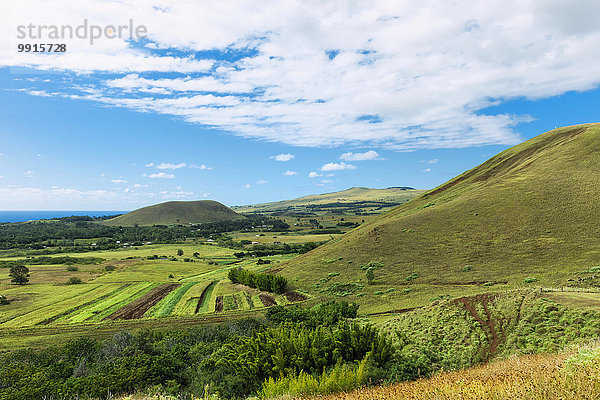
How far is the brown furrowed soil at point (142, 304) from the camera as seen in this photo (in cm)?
6344

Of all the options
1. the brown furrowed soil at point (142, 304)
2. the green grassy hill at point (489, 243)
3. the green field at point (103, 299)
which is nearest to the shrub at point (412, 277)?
the green grassy hill at point (489, 243)

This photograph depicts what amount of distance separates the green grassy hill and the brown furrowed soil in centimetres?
3380

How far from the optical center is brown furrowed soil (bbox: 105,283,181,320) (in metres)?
63.4

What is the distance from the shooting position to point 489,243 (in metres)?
60.6

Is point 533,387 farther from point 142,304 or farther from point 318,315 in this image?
point 142,304

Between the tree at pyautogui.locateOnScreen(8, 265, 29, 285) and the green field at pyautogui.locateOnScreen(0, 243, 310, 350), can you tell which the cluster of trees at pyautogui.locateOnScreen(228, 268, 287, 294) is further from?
the tree at pyautogui.locateOnScreen(8, 265, 29, 285)

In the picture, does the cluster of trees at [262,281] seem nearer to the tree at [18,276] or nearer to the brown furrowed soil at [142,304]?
the brown furrowed soil at [142,304]

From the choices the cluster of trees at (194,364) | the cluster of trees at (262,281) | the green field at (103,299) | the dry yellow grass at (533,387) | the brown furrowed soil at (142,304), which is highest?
the dry yellow grass at (533,387)

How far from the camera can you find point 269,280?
73.1 metres

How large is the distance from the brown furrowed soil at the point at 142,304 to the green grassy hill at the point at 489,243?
1331 inches

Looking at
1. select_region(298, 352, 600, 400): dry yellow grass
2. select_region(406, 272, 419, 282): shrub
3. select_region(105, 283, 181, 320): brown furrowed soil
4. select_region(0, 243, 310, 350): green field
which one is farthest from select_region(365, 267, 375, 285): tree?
select_region(298, 352, 600, 400): dry yellow grass

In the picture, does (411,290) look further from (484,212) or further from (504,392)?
(504,392)

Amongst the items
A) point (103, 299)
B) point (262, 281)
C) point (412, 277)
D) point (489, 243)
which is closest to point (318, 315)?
point (412, 277)

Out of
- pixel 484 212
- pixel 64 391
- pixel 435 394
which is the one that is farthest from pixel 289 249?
pixel 435 394
